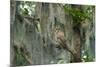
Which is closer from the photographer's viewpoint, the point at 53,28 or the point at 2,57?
the point at 2,57

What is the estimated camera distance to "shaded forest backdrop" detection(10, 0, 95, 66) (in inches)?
66.6

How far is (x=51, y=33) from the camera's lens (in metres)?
1.78

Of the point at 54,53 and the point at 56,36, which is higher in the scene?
the point at 56,36

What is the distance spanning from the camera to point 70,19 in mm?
1836

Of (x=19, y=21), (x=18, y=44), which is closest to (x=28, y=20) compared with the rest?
(x=19, y=21)

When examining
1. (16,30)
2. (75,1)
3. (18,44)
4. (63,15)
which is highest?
(75,1)

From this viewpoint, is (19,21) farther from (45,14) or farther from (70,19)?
(70,19)

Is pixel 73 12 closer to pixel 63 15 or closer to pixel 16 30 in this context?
pixel 63 15

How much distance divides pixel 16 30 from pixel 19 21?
84 mm

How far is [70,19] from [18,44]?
546 mm

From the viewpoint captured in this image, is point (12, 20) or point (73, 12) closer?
point (12, 20)

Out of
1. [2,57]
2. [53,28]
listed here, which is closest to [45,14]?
[53,28]

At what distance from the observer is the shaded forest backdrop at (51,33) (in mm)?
1690

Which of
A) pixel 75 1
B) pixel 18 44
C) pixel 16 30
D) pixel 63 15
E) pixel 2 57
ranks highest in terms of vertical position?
pixel 75 1
